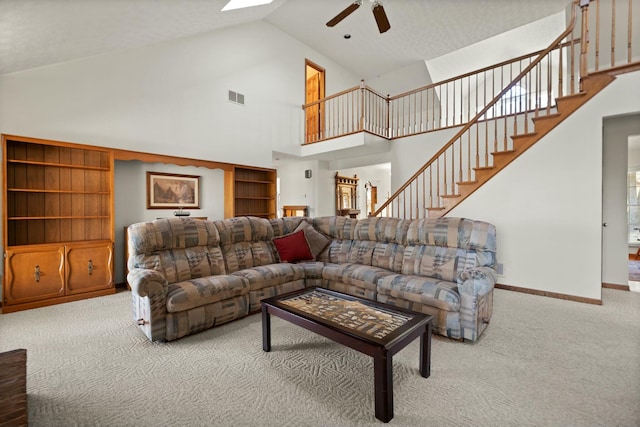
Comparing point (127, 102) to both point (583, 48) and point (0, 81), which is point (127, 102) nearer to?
point (0, 81)

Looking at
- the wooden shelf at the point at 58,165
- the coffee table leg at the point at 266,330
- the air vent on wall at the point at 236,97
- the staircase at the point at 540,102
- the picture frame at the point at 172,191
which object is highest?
the air vent on wall at the point at 236,97

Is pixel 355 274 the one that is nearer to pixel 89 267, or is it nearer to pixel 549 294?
pixel 549 294

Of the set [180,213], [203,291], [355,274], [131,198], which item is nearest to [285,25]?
[180,213]

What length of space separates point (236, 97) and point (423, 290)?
15.8 feet

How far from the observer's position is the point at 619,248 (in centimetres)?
388

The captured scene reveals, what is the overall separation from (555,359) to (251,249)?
3.00m

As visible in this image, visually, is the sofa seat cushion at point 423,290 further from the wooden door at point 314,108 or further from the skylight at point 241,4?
the wooden door at point 314,108

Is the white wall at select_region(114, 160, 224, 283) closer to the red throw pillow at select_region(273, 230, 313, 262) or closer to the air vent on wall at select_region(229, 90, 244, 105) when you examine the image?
the air vent on wall at select_region(229, 90, 244, 105)

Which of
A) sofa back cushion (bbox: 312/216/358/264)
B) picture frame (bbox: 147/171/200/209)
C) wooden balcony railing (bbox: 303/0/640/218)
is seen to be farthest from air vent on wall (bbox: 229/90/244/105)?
sofa back cushion (bbox: 312/216/358/264)

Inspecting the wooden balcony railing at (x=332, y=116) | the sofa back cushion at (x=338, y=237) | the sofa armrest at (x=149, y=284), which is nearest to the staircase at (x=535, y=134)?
the sofa back cushion at (x=338, y=237)

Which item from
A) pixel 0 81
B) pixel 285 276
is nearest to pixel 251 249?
pixel 285 276

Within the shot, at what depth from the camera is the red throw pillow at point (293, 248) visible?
3.67 m

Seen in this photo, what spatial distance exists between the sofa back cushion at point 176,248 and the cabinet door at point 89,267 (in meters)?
1.36

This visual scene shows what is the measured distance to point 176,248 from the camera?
2980 mm
